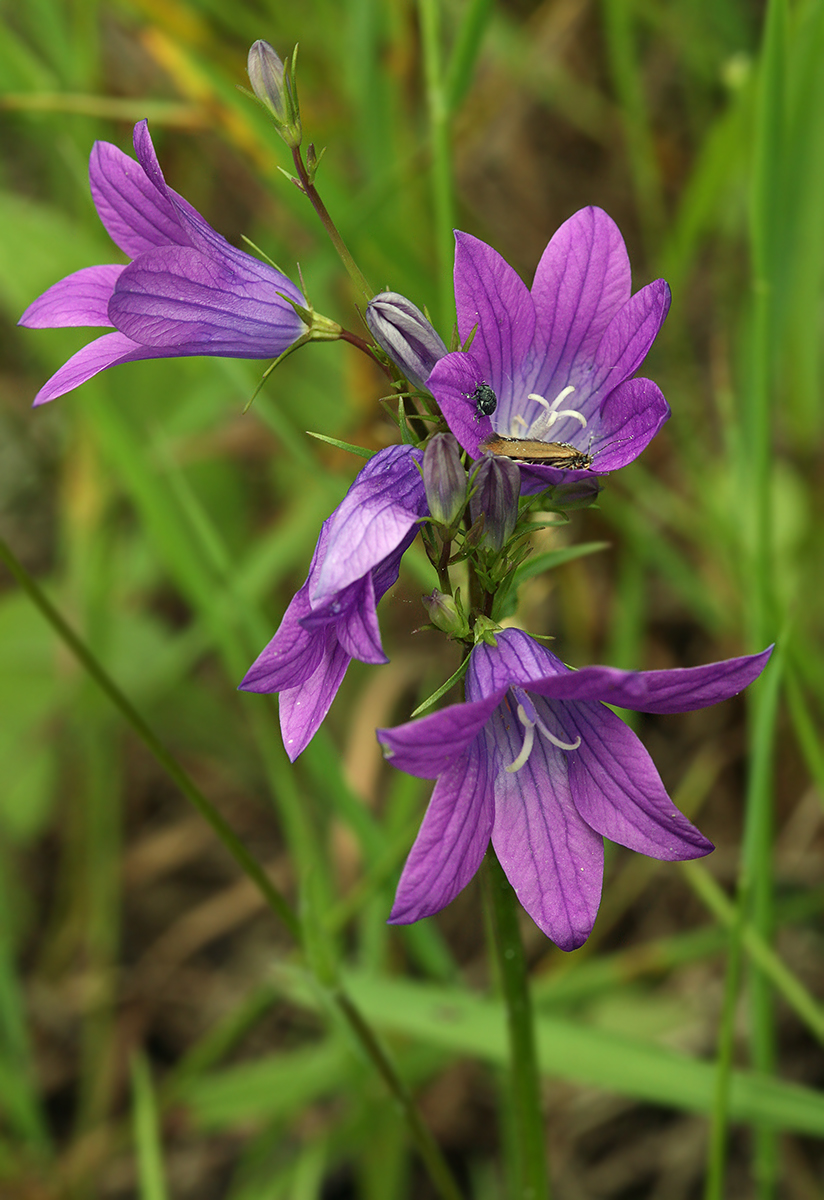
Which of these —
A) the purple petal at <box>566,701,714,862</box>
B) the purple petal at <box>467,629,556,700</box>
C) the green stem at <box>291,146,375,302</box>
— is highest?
the green stem at <box>291,146,375,302</box>

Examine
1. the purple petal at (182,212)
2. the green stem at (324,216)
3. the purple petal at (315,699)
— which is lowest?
the purple petal at (315,699)

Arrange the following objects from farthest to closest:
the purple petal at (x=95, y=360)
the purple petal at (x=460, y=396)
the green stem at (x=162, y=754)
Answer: the green stem at (x=162, y=754) → the purple petal at (x=95, y=360) → the purple petal at (x=460, y=396)

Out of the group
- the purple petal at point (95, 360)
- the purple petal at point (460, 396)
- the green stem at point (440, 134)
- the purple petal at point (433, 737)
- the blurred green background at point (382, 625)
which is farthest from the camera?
the blurred green background at point (382, 625)

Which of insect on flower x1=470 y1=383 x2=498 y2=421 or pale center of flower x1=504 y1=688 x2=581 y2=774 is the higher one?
insect on flower x1=470 y1=383 x2=498 y2=421

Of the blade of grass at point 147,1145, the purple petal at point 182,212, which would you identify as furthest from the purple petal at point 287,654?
the blade of grass at point 147,1145

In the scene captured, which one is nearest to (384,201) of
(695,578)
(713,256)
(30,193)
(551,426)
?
(551,426)

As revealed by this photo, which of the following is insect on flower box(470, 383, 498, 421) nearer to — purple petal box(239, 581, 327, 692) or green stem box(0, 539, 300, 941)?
purple petal box(239, 581, 327, 692)

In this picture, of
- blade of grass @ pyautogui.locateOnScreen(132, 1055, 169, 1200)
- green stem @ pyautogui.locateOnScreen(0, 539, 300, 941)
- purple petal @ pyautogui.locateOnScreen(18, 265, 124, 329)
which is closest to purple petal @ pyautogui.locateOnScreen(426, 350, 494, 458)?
purple petal @ pyautogui.locateOnScreen(18, 265, 124, 329)

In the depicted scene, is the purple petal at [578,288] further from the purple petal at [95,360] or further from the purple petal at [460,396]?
the purple petal at [95,360]

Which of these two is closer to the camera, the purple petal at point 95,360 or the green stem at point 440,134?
the purple petal at point 95,360
